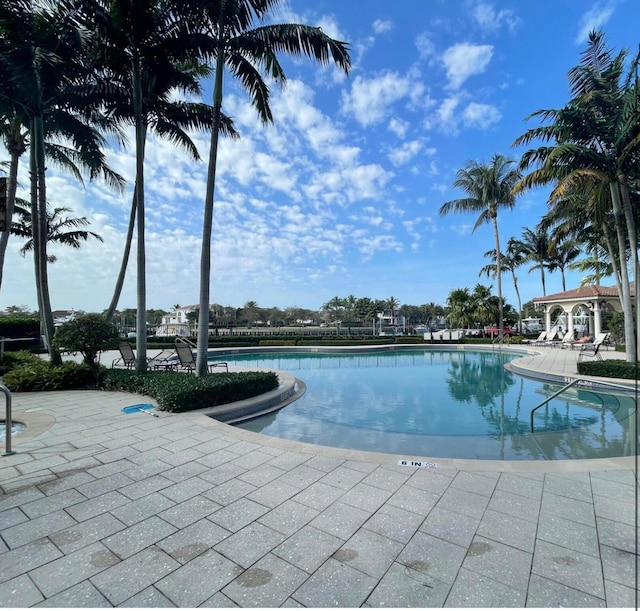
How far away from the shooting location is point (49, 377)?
7.93 metres

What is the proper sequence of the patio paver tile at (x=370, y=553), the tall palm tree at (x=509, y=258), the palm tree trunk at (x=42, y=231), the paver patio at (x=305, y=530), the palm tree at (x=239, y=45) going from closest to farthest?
the paver patio at (x=305, y=530), the patio paver tile at (x=370, y=553), the palm tree at (x=239, y=45), the palm tree trunk at (x=42, y=231), the tall palm tree at (x=509, y=258)

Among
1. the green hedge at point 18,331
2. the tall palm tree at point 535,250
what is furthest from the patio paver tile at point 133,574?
the tall palm tree at point 535,250

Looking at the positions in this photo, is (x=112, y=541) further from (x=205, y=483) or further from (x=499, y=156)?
(x=499, y=156)

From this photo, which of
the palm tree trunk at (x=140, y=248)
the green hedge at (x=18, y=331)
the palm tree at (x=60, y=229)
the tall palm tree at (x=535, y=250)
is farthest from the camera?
the tall palm tree at (x=535, y=250)

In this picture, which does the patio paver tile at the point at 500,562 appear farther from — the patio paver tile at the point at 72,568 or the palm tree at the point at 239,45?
the palm tree at the point at 239,45

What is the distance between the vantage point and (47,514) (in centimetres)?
270

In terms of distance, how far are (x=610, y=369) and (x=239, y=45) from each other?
41.6ft

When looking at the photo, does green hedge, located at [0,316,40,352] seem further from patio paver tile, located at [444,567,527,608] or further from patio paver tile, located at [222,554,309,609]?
patio paver tile, located at [444,567,527,608]

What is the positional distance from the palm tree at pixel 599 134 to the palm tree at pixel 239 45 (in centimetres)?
633

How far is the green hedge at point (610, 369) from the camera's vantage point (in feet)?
29.3

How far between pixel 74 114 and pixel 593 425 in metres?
15.0

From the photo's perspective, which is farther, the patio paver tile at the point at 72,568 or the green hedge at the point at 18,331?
the green hedge at the point at 18,331

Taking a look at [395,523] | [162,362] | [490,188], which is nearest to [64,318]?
[162,362]

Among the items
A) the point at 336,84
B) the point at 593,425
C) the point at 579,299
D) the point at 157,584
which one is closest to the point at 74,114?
the point at 336,84
